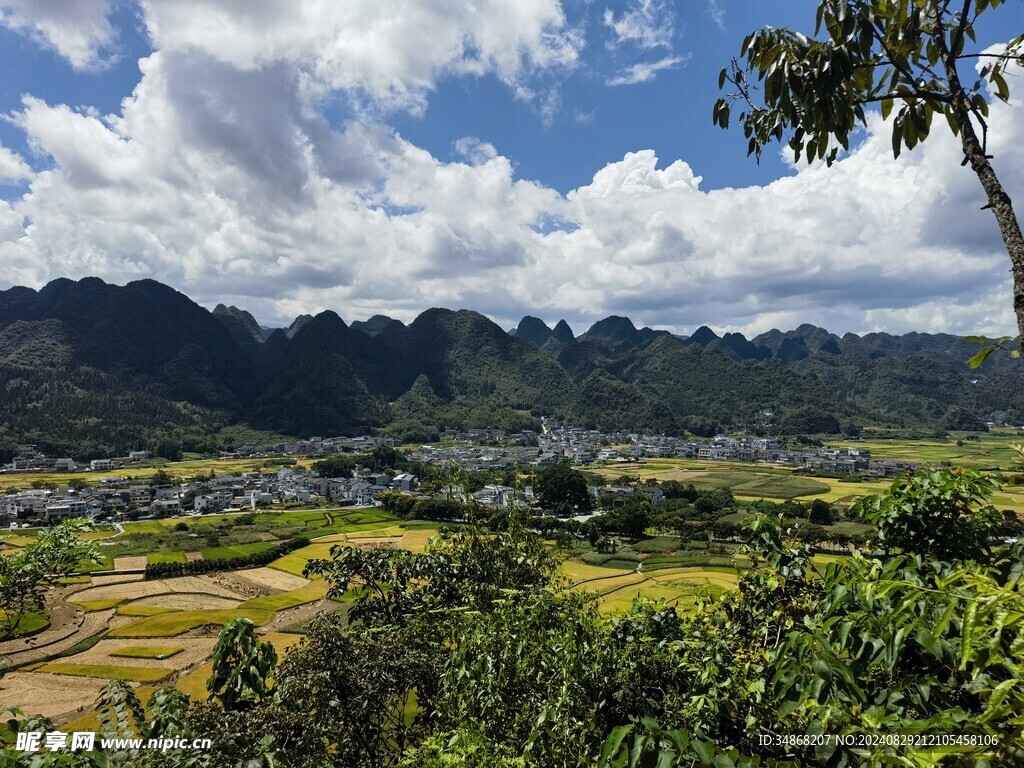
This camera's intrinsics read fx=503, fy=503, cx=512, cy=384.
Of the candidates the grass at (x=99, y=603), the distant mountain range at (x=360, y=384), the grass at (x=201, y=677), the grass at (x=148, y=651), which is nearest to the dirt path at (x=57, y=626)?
the grass at (x=99, y=603)

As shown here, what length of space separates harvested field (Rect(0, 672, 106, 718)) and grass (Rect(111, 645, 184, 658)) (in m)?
2.10

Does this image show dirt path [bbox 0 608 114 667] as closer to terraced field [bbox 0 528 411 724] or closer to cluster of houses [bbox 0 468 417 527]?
terraced field [bbox 0 528 411 724]

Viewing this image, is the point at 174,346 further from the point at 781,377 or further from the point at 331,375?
the point at 781,377

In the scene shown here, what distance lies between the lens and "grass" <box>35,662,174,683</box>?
19609 millimetres

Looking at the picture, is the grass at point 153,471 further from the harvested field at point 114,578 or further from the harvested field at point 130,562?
the harvested field at point 114,578

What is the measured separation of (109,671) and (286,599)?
9185mm

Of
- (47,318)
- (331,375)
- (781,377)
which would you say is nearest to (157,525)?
(331,375)

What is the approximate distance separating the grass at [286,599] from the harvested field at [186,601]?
1.18 metres

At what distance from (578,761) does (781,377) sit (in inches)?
6085

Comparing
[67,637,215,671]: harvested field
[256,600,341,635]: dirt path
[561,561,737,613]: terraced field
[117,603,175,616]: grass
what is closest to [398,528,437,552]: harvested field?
[256,600,341,635]: dirt path

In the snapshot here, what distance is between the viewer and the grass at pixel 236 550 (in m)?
36.3

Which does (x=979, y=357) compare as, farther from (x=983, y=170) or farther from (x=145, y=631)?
(x=145, y=631)

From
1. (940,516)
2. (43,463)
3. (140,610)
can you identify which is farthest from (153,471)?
(940,516)

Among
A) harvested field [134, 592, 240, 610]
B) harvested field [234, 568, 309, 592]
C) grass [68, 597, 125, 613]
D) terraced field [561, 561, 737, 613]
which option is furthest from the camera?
harvested field [234, 568, 309, 592]
